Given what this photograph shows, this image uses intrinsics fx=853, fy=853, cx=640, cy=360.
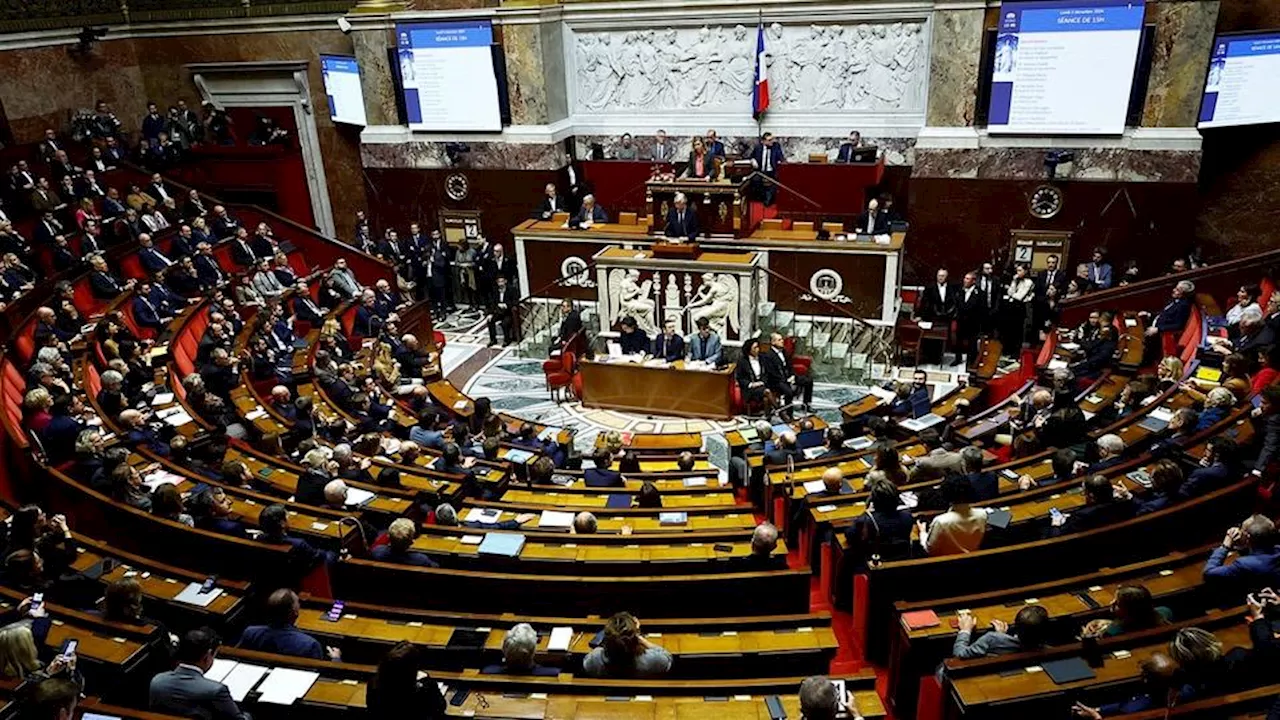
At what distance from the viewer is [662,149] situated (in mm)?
16703

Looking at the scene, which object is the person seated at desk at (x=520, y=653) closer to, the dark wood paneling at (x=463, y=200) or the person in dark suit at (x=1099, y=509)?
the person in dark suit at (x=1099, y=509)

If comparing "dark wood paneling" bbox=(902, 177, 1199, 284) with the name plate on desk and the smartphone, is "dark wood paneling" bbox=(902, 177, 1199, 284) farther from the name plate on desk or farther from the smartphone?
the smartphone

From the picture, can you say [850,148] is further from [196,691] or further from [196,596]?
[196,691]

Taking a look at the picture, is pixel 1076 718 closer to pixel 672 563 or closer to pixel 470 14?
pixel 672 563

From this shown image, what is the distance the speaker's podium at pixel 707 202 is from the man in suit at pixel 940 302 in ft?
10.6

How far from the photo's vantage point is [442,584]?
604 cm

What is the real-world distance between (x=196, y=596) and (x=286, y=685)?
4.52ft

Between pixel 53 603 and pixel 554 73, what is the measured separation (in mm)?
13401

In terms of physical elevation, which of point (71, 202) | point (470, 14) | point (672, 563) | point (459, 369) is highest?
point (470, 14)

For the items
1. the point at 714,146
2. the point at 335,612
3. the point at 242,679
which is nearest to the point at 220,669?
the point at 242,679

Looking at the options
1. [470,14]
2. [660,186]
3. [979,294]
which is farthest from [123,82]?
[979,294]

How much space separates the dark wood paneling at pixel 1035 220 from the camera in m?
13.9

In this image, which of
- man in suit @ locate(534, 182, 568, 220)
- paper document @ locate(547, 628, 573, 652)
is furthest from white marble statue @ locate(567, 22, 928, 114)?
paper document @ locate(547, 628, 573, 652)

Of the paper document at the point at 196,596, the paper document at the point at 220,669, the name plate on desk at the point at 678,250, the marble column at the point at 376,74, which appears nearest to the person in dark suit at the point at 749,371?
the name plate on desk at the point at 678,250
